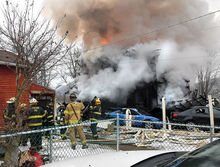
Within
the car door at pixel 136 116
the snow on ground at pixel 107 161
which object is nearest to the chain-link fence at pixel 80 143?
the snow on ground at pixel 107 161

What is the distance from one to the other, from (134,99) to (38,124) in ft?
46.1

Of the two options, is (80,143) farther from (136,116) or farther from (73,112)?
(136,116)

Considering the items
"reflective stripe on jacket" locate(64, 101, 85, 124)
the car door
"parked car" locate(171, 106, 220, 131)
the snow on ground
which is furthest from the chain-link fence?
the car door

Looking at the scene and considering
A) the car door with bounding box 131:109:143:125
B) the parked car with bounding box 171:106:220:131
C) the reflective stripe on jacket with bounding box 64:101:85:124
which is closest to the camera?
the reflective stripe on jacket with bounding box 64:101:85:124

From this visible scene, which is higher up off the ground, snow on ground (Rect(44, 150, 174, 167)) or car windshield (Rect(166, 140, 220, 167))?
car windshield (Rect(166, 140, 220, 167))

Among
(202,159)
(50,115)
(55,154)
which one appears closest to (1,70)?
(50,115)

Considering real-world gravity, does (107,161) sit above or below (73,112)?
below

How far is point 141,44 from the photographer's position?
20.0 m

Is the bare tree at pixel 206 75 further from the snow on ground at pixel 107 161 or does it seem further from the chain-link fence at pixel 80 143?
the snow on ground at pixel 107 161

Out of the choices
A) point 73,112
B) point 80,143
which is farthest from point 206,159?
point 80,143

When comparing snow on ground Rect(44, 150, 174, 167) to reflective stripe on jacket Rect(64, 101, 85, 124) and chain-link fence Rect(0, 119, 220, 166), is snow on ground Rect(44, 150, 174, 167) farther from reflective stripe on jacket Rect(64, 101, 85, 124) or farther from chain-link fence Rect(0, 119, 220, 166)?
reflective stripe on jacket Rect(64, 101, 85, 124)

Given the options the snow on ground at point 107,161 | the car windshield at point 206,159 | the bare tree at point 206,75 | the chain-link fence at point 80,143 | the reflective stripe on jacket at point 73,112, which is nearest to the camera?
the car windshield at point 206,159

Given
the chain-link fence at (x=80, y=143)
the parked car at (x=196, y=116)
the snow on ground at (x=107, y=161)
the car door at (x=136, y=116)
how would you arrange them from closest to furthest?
the snow on ground at (x=107, y=161) → the chain-link fence at (x=80, y=143) → the parked car at (x=196, y=116) → the car door at (x=136, y=116)

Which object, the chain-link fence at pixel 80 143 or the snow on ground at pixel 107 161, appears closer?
the snow on ground at pixel 107 161
